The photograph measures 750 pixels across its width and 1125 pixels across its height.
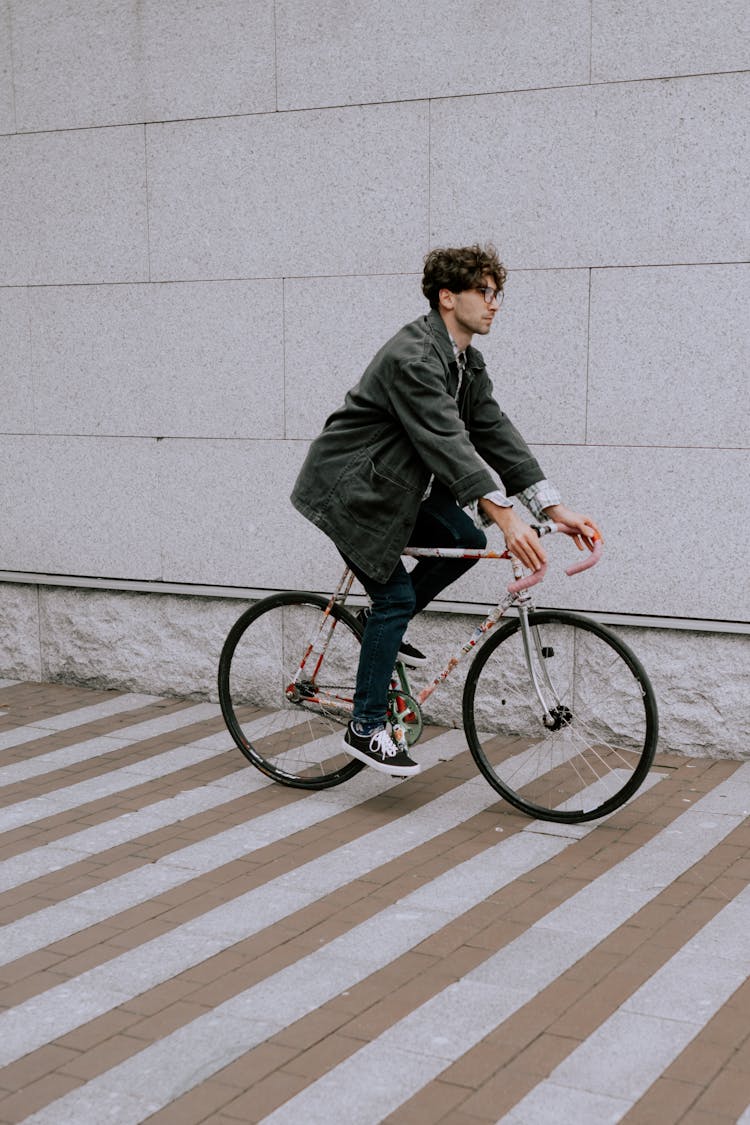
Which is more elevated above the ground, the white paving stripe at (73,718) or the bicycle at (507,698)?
the bicycle at (507,698)

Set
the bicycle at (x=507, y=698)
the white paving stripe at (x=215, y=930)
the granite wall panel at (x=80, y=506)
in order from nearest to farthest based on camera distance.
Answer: the white paving stripe at (x=215, y=930) → the bicycle at (x=507, y=698) → the granite wall panel at (x=80, y=506)

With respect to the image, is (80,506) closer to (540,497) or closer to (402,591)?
(402,591)

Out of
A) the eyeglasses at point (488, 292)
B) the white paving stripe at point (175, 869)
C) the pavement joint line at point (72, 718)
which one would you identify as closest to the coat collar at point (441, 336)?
the eyeglasses at point (488, 292)

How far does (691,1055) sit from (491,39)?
437 cm

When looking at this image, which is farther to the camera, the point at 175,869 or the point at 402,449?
the point at 402,449

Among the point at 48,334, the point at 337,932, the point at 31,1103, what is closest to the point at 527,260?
the point at 48,334

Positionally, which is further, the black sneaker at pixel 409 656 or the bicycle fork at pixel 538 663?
the black sneaker at pixel 409 656

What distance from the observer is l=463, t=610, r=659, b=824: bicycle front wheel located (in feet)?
15.7

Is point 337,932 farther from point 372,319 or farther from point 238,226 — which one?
point 238,226

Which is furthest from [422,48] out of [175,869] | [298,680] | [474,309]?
[175,869]

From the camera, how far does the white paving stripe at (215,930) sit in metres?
3.46

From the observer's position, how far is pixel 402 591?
4.99 metres

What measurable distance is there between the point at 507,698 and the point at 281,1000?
2525 millimetres

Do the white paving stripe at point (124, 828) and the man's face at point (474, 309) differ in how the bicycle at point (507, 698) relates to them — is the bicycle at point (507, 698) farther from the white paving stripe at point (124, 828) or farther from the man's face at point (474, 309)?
the man's face at point (474, 309)
